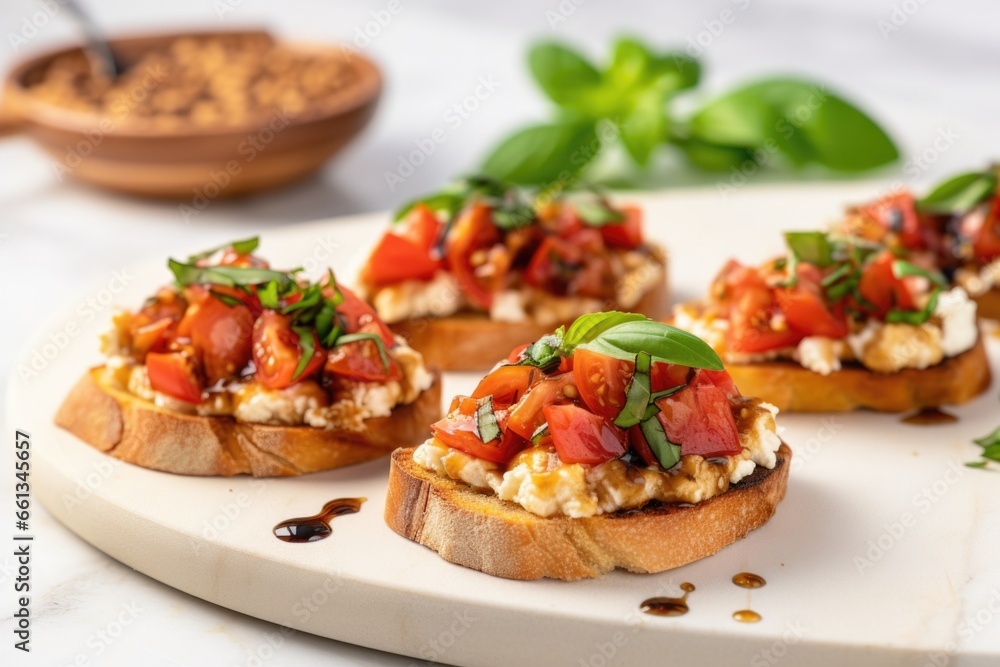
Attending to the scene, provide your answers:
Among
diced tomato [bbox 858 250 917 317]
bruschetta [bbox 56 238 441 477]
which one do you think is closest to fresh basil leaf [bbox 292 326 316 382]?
bruschetta [bbox 56 238 441 477]

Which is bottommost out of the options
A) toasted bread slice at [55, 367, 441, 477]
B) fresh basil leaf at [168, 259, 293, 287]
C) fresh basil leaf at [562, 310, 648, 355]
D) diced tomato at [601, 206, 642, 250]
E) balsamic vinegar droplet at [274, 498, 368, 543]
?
balsamic vinegar droplet at [274, 498, 368, 543]

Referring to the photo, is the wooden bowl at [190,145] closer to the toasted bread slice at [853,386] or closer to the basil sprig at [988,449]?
the toasted bread slice at [853,386]

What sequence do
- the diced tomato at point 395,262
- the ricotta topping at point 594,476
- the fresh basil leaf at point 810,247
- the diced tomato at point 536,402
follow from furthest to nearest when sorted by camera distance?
the diced tomato at point 395,262, the fresh basil leaf at point 810,247, the diced tomato at point 536,402, the ricotta topping at point 594,476

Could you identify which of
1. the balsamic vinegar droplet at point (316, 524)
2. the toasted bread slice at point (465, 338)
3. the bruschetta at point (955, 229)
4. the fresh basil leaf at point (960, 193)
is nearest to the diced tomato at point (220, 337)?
the balsamic vinegar droplet at point (316, 524)

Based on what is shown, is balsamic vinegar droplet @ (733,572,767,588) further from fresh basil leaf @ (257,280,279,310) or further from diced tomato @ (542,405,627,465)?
fresh basil leaf @ (257,280,279,310)

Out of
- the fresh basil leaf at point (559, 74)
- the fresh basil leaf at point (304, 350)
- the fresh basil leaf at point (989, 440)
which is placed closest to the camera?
the fresh basil leaf at point (304, 350)

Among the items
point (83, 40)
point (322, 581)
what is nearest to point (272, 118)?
point (83, 40)

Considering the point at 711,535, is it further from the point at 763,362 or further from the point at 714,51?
the point at 714,51
